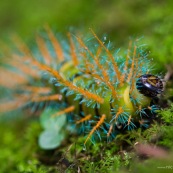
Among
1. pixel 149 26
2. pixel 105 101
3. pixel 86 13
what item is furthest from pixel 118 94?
pixel 86 13

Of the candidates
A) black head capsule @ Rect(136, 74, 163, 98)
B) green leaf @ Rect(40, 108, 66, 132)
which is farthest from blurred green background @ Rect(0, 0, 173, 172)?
black head capsule @ Rect(136, 74, 163, 98)

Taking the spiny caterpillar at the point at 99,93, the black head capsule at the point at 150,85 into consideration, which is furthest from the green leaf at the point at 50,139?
the black head capsule at the point at 150,85

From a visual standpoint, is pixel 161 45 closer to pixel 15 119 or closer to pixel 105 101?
pixel 105 101

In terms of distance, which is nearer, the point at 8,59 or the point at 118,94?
the point at 118,94

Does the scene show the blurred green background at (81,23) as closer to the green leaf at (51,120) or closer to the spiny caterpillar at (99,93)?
the green leaf at (51,120)

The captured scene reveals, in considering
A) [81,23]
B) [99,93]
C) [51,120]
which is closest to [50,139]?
[51,120]
